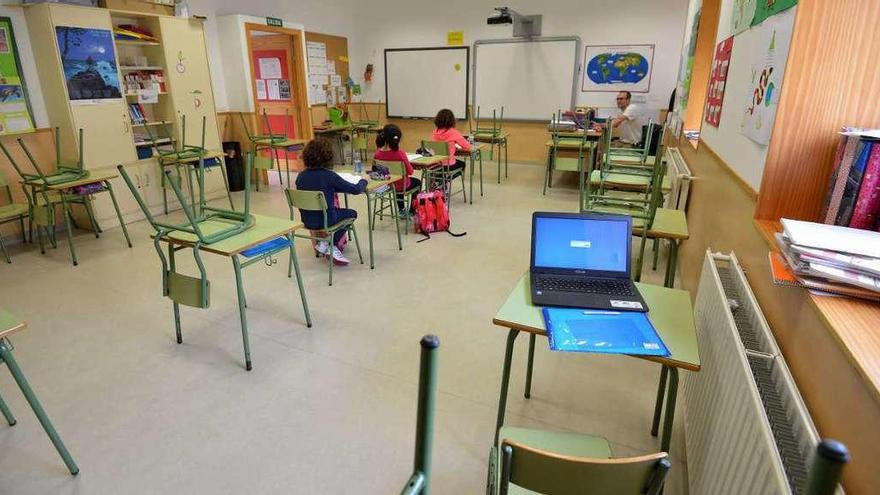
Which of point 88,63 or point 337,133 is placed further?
point 337,133

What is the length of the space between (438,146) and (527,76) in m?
3.65

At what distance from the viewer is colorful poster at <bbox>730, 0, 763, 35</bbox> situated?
2285 mm

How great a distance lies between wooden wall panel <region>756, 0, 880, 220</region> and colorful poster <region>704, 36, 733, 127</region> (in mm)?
1404

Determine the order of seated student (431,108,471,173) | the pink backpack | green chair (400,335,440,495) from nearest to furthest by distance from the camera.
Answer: green chair (400,335,440,495) → the pink backpack → seated student (431,108,471,173)

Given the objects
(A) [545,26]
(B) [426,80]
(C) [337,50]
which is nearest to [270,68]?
(C) [337,50]

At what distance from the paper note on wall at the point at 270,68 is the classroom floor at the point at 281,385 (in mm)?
4958

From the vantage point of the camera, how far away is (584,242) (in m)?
1.83

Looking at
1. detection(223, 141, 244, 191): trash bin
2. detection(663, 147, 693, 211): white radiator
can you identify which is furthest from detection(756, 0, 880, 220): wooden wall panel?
detection(223, 141, 244, 191): trash bin

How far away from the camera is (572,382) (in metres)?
2.46

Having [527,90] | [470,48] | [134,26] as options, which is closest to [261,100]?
[134,26]

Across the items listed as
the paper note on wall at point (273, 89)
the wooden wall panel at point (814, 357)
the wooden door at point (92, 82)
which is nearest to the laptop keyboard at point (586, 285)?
the wooden wall panel at point (814, 357)

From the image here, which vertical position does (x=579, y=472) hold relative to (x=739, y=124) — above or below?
below

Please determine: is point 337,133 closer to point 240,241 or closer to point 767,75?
point 240,241

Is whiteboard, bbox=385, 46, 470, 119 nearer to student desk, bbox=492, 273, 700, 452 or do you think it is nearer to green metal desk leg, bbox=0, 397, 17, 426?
student desk, bbox=492, 273, 700, 452
